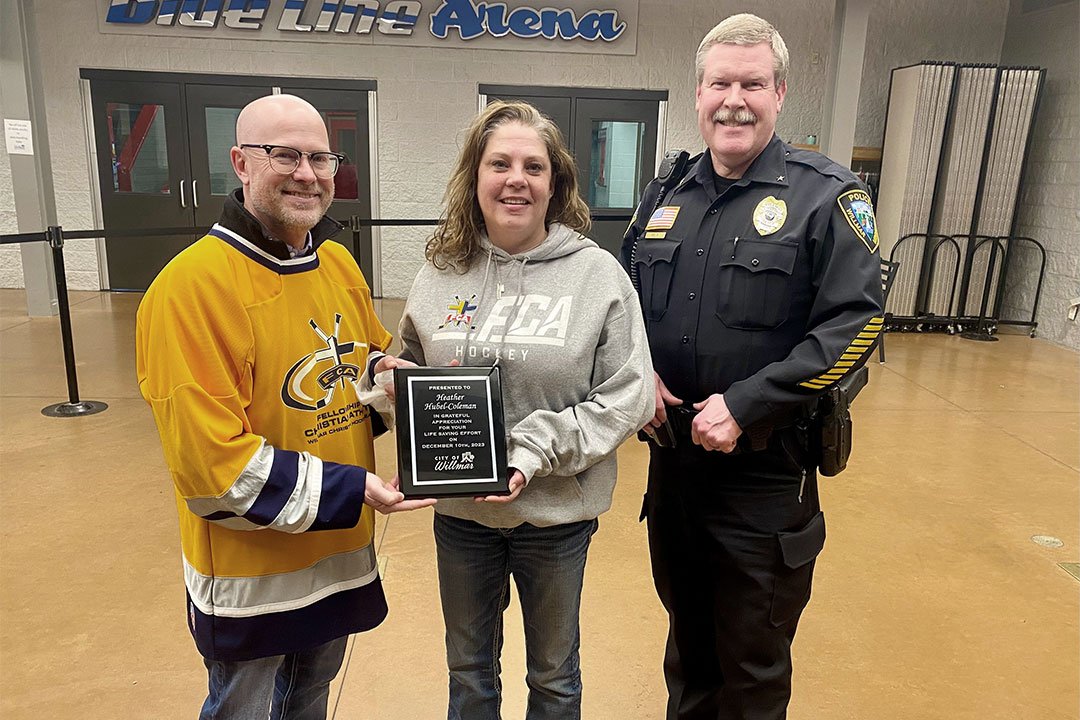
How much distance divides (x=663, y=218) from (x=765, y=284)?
0.33m

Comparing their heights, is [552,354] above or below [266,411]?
above

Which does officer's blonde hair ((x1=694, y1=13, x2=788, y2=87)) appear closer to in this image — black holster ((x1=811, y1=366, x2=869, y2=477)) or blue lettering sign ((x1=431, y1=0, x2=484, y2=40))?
black holster ((x1=811, y1=366, x2=869, y2=477))

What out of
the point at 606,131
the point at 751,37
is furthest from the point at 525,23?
the point at 751,37

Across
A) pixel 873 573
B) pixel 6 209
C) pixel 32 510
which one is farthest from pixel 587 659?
pixel 6 209

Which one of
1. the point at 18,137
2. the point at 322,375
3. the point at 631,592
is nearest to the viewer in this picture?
the point at 322,375

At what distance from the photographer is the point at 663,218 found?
1869mm

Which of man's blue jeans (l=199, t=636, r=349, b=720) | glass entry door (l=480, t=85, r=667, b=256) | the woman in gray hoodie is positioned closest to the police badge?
the woman in gray hoodie

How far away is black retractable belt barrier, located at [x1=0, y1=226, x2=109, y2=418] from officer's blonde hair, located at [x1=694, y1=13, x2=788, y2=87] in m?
4.19

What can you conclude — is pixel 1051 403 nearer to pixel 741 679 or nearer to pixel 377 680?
pixel 741 679

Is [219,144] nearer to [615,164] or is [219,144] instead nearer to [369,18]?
[369,18]

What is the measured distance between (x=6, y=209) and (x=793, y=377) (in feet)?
31.7

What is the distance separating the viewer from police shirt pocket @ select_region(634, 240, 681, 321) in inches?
71.1

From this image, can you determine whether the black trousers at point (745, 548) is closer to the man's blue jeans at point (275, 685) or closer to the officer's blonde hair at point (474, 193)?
the officer's blonde hair at point (474, 193)

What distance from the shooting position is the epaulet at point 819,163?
1.72 m
